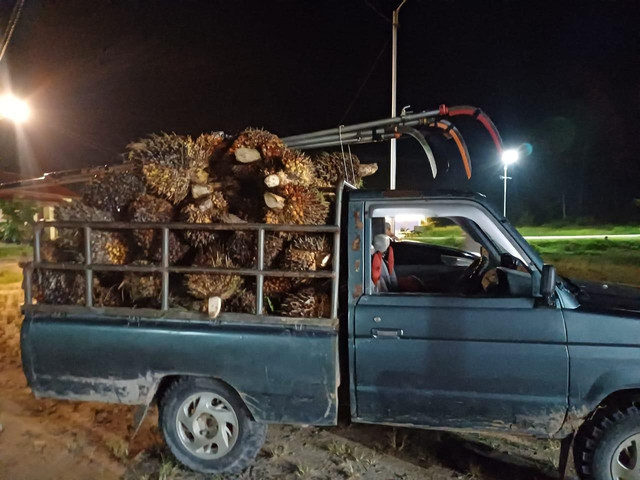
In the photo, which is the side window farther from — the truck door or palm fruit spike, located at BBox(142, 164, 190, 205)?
palm fruit spike, located at BBox(142, 164, 190, 205)

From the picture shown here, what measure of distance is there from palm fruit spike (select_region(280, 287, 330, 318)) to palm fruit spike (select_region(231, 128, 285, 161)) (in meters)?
1.40

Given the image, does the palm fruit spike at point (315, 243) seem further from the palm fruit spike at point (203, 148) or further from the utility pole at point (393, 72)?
the utility pole at point (393, 72)

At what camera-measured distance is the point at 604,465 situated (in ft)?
11.4

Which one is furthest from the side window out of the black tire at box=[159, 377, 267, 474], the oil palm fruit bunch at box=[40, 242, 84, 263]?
the oil palm fruit bunch at box=[40, 242, 84, 263]

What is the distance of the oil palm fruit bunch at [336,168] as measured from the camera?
5.15 metres

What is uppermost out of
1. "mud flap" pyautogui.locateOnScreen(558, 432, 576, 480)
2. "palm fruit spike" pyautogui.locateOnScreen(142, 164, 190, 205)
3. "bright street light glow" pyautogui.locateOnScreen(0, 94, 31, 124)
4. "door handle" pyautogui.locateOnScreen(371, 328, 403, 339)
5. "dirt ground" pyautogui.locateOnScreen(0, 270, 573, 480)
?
"bright street light glow" pyautogui.locateOnScreen(0, 94, 31, 124)

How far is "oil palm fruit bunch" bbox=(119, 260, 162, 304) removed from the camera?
164 inches

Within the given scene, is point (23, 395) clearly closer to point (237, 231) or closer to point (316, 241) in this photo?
point (237, 231)

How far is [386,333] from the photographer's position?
3664mm

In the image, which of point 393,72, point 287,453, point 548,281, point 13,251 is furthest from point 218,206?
point 13,251

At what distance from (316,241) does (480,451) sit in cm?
224

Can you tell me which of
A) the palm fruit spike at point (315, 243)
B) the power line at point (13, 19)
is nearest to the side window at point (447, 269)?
the palm fruit spike at point (315, 243)

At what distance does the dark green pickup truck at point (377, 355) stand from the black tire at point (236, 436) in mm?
Answer: 10

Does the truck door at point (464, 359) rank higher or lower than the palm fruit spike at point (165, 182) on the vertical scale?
lower
